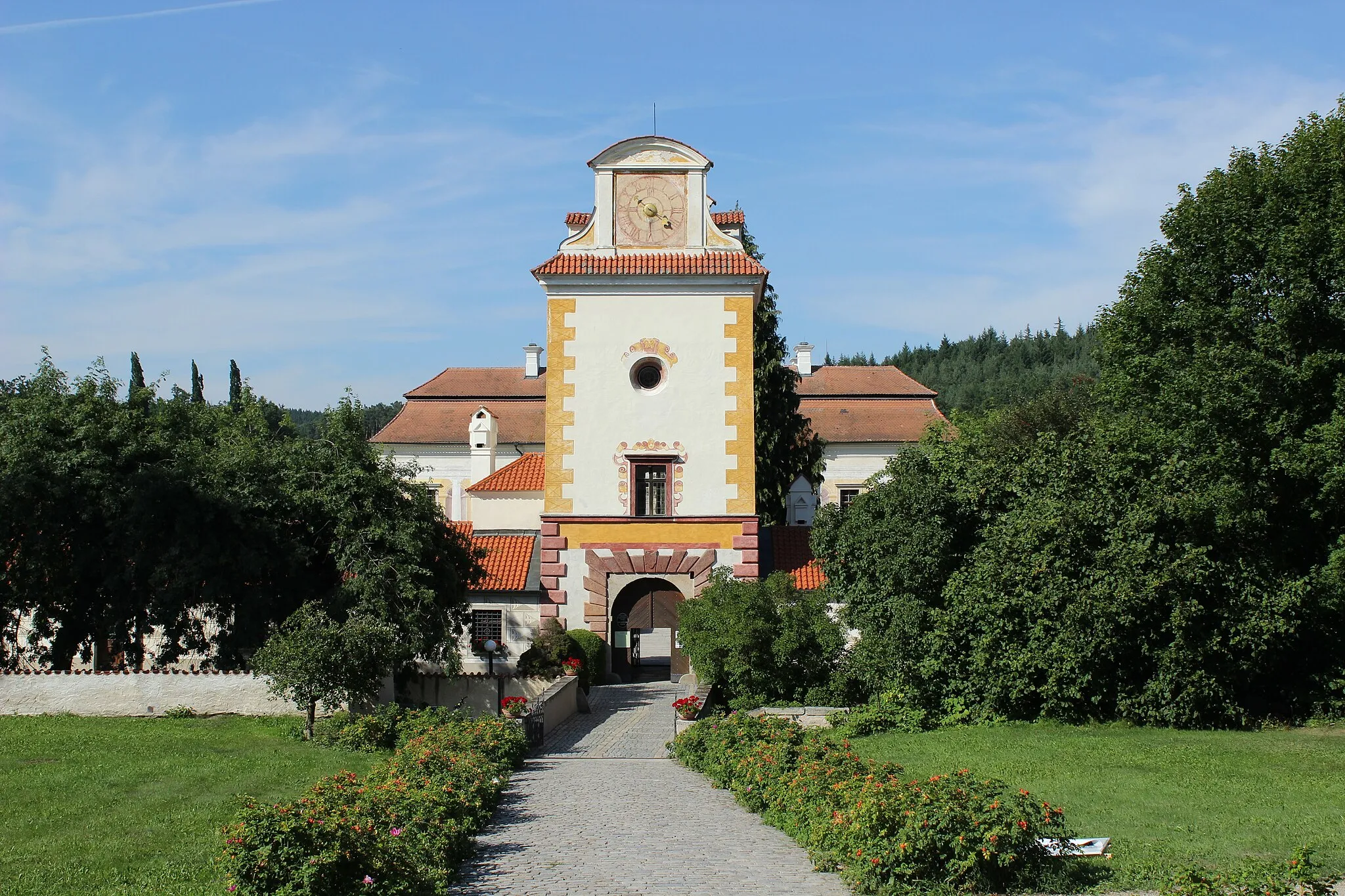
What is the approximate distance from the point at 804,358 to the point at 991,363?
75.0 metres

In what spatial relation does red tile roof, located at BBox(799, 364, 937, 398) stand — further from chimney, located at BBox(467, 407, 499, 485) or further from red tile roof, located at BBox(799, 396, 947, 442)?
chimney, located at BBox(467, 407, 499, 485)

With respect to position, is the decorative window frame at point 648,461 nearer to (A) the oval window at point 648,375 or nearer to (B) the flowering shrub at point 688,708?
(A) the oval window at point 648,375

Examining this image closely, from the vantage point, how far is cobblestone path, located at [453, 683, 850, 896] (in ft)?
33.5

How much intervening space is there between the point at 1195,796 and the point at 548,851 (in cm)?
683

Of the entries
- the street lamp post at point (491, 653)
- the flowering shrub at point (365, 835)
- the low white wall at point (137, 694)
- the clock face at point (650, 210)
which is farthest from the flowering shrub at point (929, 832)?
the clock face at point (650, 210)

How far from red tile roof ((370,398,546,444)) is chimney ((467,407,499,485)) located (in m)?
12.9

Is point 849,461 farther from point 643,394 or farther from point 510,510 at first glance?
point 643,394

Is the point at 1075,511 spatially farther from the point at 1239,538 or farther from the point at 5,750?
the point at 5,750

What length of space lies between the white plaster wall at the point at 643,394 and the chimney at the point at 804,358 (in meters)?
34.3

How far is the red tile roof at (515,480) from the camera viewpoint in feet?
113

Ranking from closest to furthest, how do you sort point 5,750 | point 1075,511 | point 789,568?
point 5,750 → point 1075,511 → point 789,568

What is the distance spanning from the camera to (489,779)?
572 inches

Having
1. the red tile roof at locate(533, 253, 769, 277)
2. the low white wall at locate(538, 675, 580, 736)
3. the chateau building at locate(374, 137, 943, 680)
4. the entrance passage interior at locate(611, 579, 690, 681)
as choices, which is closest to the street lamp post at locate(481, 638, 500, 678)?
the chateau building at locate(374, 137, 943, 680)

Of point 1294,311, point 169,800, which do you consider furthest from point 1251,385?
point 169,800
